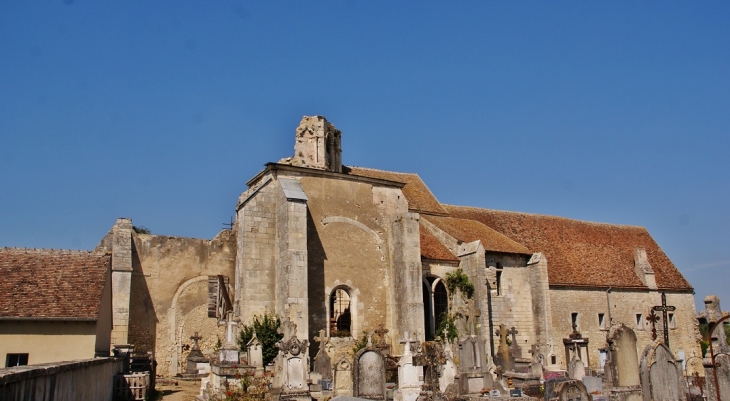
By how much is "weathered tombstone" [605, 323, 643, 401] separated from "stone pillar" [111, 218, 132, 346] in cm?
1569

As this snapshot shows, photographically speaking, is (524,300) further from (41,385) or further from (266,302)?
(41,385)

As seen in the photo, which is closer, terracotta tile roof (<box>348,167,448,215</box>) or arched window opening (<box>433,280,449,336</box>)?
arched window opening (<box>433,280,449,336</box>)

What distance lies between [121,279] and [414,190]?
1512 cm

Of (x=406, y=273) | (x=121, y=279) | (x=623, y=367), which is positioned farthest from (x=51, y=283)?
(x=623, y=367)

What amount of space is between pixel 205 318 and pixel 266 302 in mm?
3109

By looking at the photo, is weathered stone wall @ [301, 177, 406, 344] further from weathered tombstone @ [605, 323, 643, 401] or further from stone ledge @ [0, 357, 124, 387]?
stone ledge @ [0, 357, 124, 387]

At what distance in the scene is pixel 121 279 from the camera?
69.5ft

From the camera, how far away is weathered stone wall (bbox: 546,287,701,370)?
28.6 metres

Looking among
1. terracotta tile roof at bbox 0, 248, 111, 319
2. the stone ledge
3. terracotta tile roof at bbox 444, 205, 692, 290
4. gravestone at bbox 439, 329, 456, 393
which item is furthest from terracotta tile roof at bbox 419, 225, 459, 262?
the stone ledge

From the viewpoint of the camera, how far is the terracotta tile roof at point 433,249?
25.3m

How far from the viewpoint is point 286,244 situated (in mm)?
20969

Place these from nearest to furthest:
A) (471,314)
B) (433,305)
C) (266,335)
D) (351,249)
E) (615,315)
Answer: (266,335), (351,249), (471,314), (433,305), (615,315)

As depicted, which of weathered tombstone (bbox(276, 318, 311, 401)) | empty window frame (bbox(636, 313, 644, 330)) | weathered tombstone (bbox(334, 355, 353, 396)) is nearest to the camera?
weathered tombstone (bbox(276, 318, 311, 401))

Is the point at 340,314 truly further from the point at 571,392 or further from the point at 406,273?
the point at 571,392
